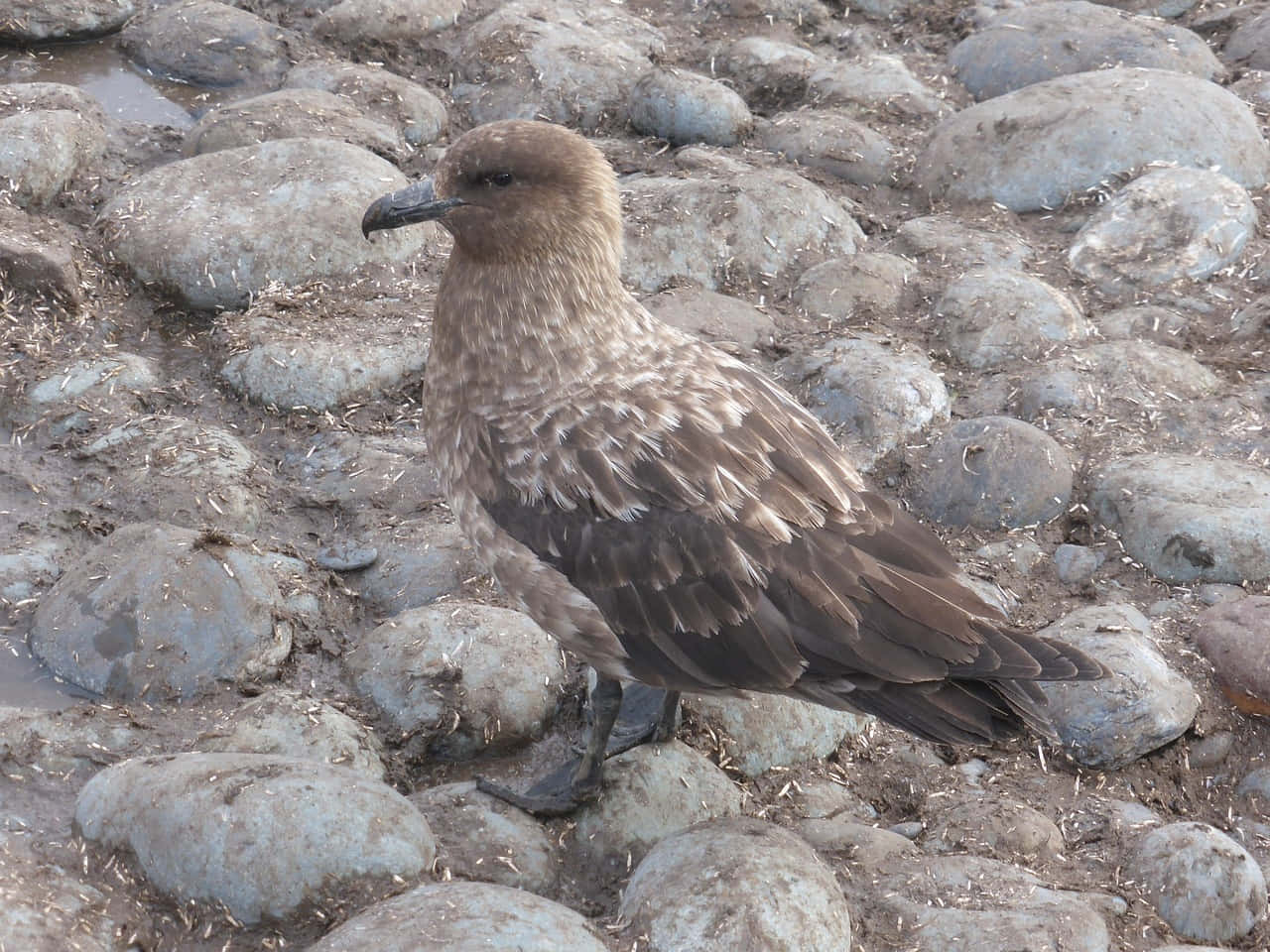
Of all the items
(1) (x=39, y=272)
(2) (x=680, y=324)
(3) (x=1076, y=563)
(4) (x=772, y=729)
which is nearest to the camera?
(4) (x=772, y=729)

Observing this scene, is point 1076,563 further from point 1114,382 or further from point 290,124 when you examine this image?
point 290,124

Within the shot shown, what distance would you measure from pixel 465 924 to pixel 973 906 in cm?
154

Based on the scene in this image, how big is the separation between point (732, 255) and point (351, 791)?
3849 mm

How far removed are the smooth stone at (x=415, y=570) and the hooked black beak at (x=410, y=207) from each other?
4.10ft

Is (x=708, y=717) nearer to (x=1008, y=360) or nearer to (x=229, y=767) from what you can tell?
(x=229, y=767)

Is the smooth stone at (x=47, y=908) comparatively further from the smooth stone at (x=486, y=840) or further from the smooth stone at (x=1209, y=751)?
the smooth stone at (x=1209, y=751)

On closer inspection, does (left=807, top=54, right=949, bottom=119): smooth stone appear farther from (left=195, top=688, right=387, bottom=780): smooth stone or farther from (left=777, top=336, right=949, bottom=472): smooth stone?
(left=195, top=688, right=387, bottom=780): smooth stone

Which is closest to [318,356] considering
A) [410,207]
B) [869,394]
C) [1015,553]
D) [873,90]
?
[410,207]

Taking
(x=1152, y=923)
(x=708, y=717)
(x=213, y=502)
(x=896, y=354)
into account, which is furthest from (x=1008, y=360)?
(x=213, y=502)

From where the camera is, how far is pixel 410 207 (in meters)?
4.73

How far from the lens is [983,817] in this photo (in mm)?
4691

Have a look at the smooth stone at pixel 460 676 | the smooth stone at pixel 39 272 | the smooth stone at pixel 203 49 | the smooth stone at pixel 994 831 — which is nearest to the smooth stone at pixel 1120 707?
the smooth stone at pixel 994 831

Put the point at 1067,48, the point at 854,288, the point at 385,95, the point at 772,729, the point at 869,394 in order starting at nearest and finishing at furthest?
the point at 772,729 < the point at 869,394 < the point at 854,288 < the point at 385,95 < the point at 1067,48

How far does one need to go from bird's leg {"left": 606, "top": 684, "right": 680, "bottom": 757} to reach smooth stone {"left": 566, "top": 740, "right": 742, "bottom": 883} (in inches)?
3.8
